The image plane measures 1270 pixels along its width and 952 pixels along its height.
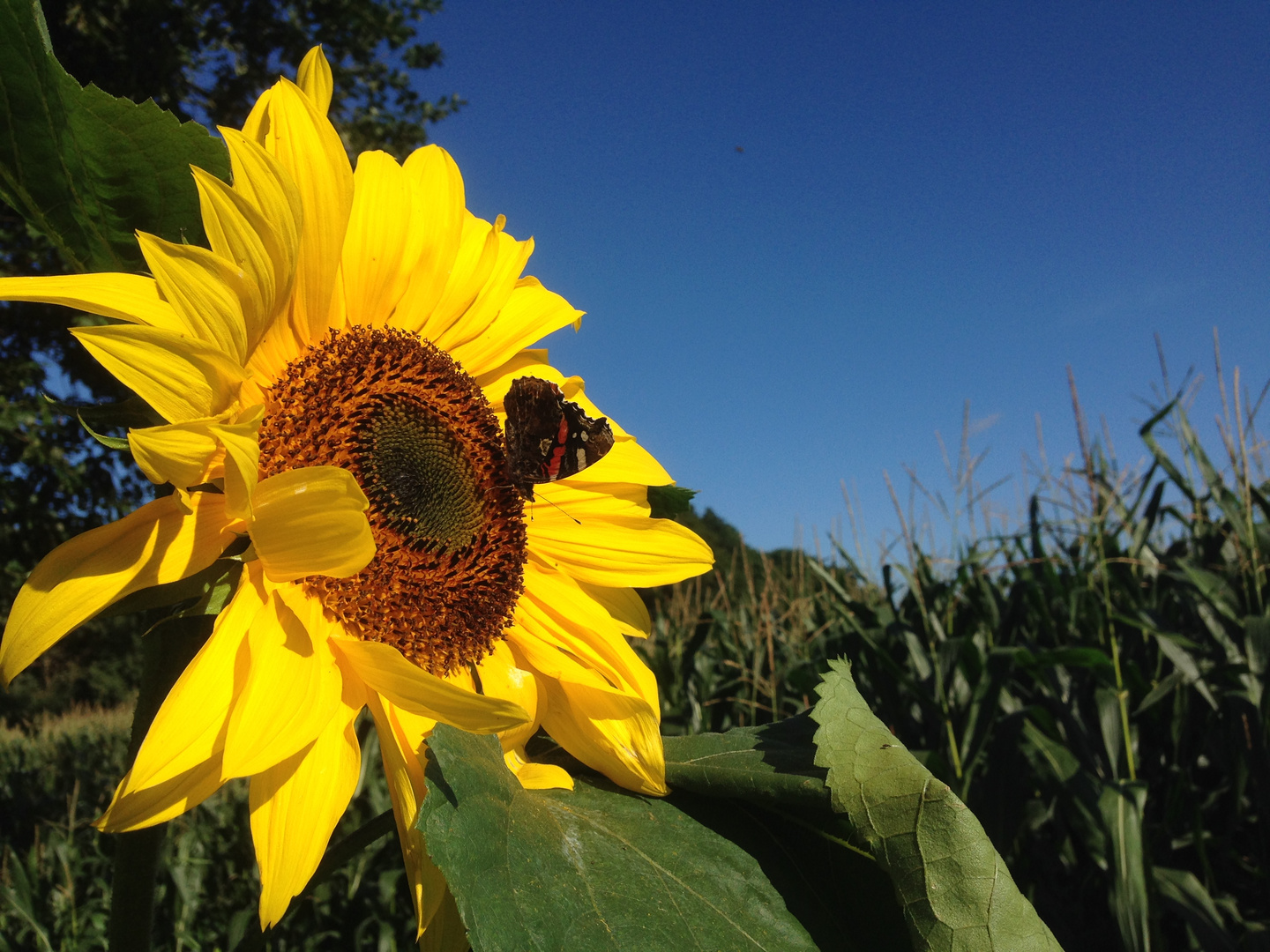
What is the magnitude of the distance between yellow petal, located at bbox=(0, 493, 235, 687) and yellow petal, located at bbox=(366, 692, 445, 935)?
0.21m

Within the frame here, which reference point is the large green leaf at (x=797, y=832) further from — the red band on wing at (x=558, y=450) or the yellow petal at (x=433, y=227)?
the yellow petal at (x=433, y=227)

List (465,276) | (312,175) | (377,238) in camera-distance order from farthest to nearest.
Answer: (465,276)
(377,238)
(312,175)

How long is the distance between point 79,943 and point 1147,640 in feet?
16.6

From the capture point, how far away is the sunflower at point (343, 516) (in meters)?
0.65

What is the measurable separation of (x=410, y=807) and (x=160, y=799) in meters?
0.18

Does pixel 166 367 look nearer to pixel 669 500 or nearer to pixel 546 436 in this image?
pixel 546 436

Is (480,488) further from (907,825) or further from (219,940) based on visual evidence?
(219,940)

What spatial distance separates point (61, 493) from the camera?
6.26 meters

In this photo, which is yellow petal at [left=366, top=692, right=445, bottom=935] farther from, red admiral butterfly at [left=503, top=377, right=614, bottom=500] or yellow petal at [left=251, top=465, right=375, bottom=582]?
red admiral butterfly at [left=503, top=377, right=614, bottom=500]

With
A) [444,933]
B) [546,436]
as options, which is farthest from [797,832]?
[546,436]

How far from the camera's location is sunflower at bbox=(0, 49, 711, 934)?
0.65 metres

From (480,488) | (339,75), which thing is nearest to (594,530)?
(480,488)

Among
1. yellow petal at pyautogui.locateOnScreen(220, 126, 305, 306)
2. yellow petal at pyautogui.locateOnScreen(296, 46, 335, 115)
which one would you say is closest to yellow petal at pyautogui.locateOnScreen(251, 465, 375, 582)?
yellow petal at pyautogui.locateOnScreen(220, 126, 305, 306)

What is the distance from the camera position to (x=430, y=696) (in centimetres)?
68
